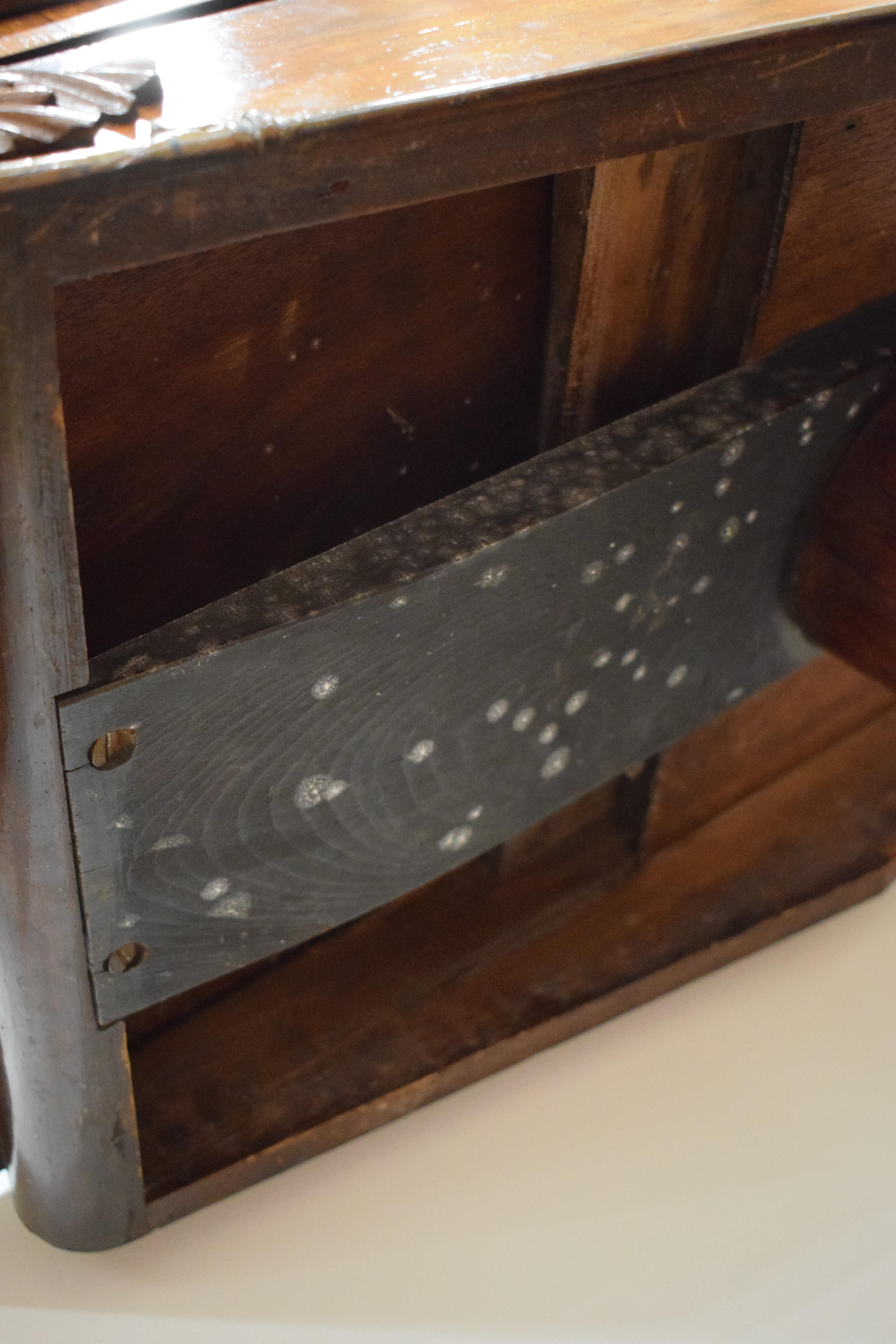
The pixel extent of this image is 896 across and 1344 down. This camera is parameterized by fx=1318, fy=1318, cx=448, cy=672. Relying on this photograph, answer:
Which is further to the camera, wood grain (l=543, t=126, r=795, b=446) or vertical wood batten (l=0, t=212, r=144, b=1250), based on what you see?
wood grain (l=543, t=126, r=795, b=446)

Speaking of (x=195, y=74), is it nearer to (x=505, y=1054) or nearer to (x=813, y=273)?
(x=813, y=273)

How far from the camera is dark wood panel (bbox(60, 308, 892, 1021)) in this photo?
2.15 feet

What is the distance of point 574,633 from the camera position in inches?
31.0

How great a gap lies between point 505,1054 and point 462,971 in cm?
8

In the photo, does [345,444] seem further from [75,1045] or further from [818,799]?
[818,799]

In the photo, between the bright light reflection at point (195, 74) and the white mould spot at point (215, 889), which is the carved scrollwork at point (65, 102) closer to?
the bright light reflection at point (195, 74)

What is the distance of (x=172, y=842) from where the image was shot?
0.68 meters

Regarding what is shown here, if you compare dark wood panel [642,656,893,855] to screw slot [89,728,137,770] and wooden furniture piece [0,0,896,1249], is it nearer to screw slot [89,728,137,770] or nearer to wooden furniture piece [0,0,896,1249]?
wooden furniture piece [0,0,896,1249]

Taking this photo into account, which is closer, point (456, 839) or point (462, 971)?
point (456, 839)

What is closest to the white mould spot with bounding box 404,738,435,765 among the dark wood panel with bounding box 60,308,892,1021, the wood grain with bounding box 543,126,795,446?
the dark wood panel with bounding box 60,308,892,1021

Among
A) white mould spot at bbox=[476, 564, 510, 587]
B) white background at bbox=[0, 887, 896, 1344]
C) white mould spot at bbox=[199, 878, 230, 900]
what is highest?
white mould spot at bbox=[476, 564, 510, 587]

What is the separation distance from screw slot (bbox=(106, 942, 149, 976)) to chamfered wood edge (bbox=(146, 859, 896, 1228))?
0.71 feet

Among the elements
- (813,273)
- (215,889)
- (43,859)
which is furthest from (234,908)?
(813,273)

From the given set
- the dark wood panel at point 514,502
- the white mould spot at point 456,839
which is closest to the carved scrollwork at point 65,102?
the dark wood panel at point 514,502
